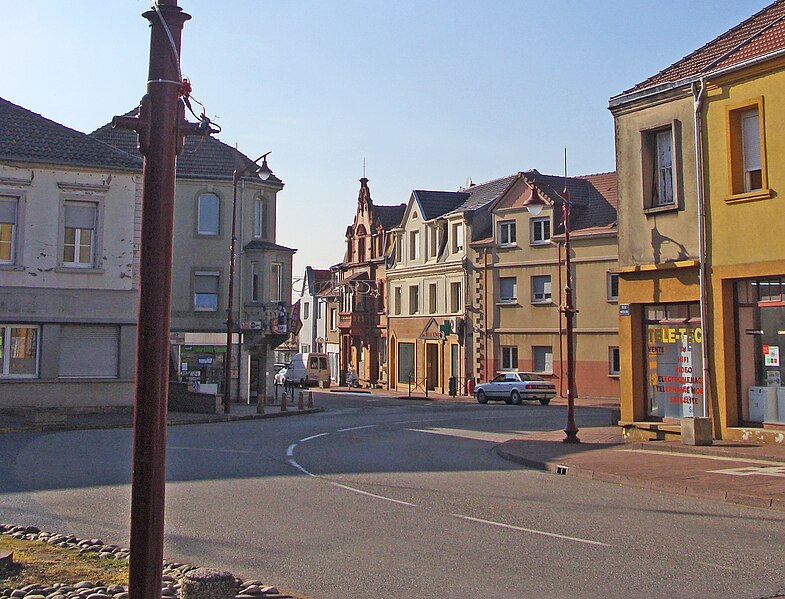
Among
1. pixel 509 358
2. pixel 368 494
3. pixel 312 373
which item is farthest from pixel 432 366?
pixel 368 494

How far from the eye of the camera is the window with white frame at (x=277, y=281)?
41.0 metres

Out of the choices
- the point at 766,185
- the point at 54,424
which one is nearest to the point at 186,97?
the point at 766,185

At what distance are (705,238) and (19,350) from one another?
21461 mm

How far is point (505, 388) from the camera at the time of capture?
4397cm

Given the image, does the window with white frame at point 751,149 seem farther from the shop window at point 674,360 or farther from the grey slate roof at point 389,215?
the grey slate roof at point 389,215

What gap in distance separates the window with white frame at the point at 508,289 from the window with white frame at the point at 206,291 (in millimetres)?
18499

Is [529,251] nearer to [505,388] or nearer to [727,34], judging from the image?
[505,388]

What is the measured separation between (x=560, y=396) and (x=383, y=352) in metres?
20.4

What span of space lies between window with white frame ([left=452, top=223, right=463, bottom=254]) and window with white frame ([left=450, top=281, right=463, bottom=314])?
2.16 m

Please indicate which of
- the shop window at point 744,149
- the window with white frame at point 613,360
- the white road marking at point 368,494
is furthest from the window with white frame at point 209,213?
the white road marking at point 368,494

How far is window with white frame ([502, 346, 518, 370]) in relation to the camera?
50.9 metres

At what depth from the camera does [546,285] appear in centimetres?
4947

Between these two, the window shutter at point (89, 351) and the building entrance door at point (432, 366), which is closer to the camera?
the window shutter at point (89, 351)

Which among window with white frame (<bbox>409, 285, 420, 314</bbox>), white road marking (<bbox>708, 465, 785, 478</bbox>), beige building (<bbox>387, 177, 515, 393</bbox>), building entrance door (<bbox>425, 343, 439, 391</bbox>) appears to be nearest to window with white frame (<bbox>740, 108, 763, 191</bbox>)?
white road marking (<bbox>708, 465, 785, 478</bbox>)
